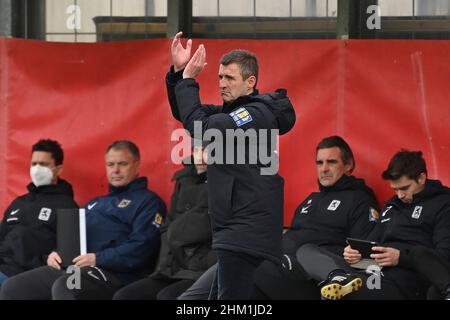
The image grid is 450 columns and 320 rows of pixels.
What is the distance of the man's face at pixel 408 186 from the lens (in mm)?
6383

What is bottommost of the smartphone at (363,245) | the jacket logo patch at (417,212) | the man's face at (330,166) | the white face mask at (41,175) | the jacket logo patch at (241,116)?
the smartphone at (363,245)

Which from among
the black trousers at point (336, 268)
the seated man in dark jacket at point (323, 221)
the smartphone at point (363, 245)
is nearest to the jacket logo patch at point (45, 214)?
the seated man in dark jacket at point (323, 221)

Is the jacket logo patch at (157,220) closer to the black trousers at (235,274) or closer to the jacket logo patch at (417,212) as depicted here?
the jacket logo patch at (417,212)

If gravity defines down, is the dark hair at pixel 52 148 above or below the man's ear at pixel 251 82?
below

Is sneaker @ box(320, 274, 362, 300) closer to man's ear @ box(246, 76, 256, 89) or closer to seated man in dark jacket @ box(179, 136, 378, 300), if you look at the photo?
seated man in dark jacket @ box(179, 136, 378, 300)

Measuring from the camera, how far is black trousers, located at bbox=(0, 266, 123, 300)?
6.70 metres

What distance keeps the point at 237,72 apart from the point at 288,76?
83.4 inches

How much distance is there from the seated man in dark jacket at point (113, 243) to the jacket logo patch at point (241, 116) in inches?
87.1

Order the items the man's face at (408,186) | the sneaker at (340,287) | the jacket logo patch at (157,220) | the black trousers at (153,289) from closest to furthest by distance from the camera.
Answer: the sneaker at (340,287), the man's face at (408,186), the black trousers at (153,289), the jacket logo patch at (157,220)

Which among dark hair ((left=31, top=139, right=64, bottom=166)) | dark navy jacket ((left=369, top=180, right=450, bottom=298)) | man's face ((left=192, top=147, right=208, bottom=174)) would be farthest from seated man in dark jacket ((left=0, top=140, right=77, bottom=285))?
dark navy jacket ((left=369, top=180, right=450, bottom=298))

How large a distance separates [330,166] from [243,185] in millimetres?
1885

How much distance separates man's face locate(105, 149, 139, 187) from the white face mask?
19.0 inches

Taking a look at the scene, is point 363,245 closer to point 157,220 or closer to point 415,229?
point 415,229
